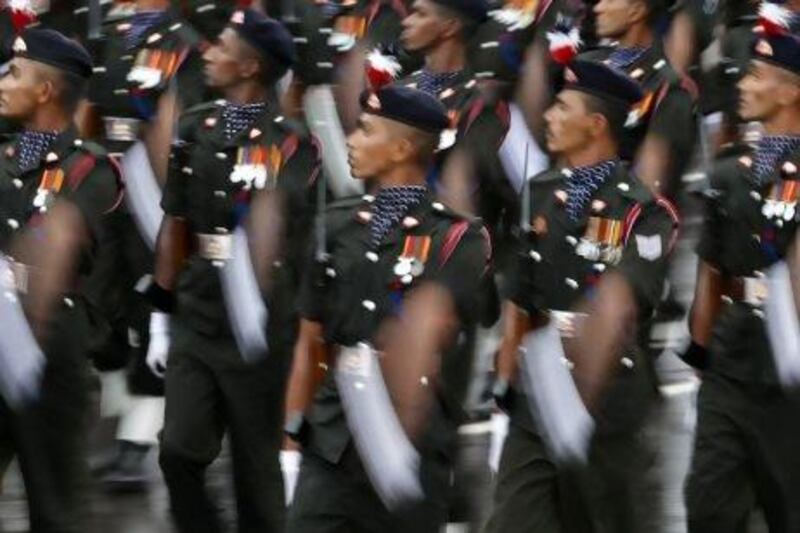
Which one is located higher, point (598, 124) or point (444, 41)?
point (598, 124)

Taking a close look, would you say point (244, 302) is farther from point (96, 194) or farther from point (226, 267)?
point (96, 194)

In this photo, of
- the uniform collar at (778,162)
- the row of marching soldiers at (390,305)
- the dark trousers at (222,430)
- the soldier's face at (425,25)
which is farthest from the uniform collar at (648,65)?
the dark trousers at (222,430)

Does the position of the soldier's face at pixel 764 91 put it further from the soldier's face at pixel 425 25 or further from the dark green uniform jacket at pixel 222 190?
the soldier's face at pixel 425 25

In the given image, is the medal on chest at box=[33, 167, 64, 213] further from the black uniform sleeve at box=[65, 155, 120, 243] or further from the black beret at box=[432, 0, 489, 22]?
Result: the black beret at box=[432, 0, 489, 22]

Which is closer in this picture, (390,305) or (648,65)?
(390,305)

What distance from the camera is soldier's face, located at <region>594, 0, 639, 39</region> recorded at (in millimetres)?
10750

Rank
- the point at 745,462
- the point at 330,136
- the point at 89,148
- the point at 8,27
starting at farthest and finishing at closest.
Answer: the point at 330,136 → the point at 8,27 → the point at 89,148 → the point at 745,462

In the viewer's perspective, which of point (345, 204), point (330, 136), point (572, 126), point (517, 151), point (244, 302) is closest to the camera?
point (345, 204)

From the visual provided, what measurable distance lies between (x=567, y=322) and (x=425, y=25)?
2.51 metres

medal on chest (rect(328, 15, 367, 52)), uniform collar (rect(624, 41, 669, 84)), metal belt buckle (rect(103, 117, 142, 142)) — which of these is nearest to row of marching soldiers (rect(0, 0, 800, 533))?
uniform collar (rect(624, 41, 669, 84))

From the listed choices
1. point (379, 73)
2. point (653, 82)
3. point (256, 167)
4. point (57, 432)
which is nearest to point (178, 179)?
point (256, 167)

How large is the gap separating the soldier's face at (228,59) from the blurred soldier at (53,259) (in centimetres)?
65

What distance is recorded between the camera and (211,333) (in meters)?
9.25

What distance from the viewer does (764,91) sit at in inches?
348
